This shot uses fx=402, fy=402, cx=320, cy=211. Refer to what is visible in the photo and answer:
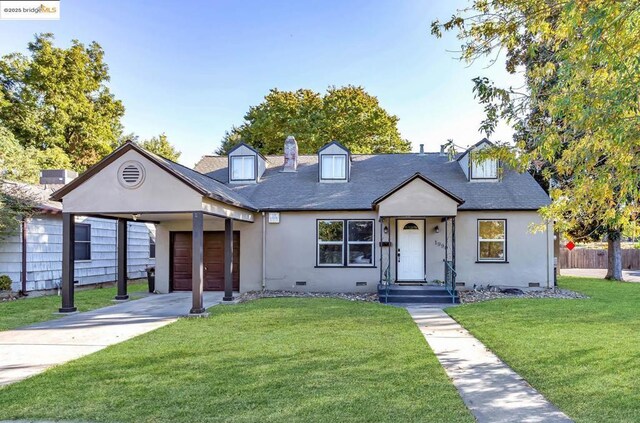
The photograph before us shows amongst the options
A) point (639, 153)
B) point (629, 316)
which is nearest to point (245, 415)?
point (639, 153)

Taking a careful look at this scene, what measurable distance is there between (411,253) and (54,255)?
1310 cm

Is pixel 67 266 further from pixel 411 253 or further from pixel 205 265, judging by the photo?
pixel 411 253

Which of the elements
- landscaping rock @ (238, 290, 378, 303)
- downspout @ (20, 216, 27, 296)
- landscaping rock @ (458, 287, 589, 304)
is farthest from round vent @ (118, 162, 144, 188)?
landscaping rock @ (458, 287, 589, 304)

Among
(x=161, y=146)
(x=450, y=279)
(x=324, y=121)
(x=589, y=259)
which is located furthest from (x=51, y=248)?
(x=589, y=259)

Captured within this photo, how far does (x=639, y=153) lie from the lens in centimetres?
483

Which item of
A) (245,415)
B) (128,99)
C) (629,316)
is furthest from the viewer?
(128,99)

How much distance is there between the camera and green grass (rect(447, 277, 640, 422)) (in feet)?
14.3

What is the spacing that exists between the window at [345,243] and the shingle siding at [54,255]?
9499 mm

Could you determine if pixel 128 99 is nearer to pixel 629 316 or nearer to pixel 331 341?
pixel 331 341

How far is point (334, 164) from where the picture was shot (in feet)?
53.5

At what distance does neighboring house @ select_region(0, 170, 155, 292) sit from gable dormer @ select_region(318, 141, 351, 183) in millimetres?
9632

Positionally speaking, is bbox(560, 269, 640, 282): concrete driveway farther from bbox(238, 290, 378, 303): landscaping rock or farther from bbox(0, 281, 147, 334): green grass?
bbox(0, 281, 147, 334): green grass

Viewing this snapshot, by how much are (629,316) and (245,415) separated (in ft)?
31.3

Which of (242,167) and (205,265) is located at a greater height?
(242,167)
